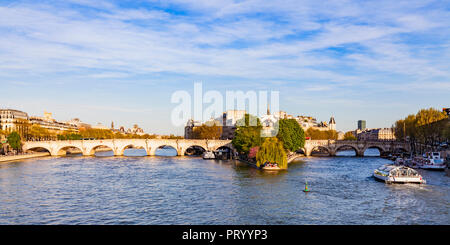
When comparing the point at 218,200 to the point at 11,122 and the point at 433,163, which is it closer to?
the point at 433,163

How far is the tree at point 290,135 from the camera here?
6459 centimetres

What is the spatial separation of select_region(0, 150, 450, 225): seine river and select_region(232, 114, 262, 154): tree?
20.0 metres

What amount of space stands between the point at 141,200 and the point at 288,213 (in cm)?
970

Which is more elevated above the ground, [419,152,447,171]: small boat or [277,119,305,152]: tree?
[277,119,305,152]: tree

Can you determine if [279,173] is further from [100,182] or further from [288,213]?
[288,213]

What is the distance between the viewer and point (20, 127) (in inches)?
3693

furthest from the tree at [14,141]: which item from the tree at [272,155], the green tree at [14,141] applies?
the tree at [272,155]

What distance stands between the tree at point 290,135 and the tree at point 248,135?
143 inches

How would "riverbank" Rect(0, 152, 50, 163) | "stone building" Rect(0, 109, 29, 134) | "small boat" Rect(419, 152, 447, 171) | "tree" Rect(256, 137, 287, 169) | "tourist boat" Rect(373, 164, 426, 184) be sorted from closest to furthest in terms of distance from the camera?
"tourist boat" Rect(373, 164, 426, 184) < "small boat" Rect(419, 152, 447, 171) < "tree" Rect(256, 137, 287, 169) < "riverbank" Rect(0, 152, 50, 163) < "stone building" Rect(0, 109, 29, 134)

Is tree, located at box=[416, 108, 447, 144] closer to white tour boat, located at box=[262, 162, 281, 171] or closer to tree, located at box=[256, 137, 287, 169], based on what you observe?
tree, located at box=[256, 137, 287, 169]

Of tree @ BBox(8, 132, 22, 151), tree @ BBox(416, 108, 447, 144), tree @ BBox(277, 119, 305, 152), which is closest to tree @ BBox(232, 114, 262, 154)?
tree @ BBox(277, 119, 305, 152)

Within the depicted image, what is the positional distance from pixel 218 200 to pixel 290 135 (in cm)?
4179

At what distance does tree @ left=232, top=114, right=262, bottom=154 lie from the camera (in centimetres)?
6031

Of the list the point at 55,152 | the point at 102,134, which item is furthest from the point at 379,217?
the point at 102,134
